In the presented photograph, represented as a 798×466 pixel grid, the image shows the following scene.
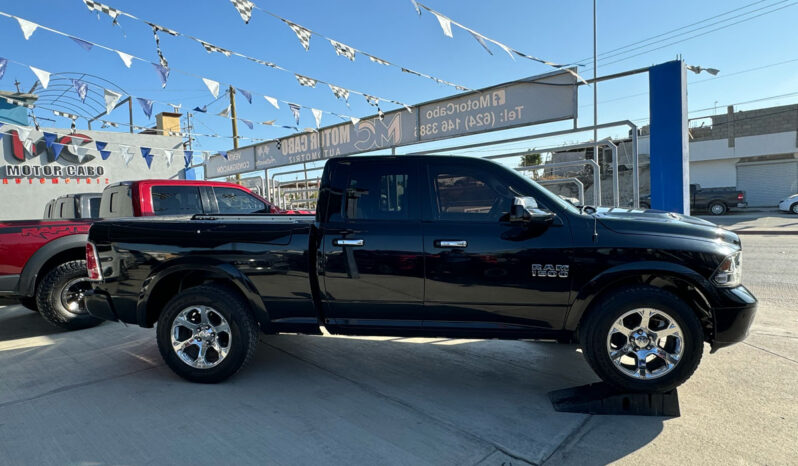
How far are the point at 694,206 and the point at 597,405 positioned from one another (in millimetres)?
26773

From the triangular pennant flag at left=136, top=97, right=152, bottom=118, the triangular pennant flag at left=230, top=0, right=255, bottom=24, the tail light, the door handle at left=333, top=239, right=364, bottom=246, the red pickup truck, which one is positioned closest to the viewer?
the door handle at left=333, top=239, right=364, bottom=246

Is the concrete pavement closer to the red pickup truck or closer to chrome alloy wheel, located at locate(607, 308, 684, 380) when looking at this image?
chrome alloy wheel, located at locate(607, 308, 684, 380)

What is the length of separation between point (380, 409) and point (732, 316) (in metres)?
2.56

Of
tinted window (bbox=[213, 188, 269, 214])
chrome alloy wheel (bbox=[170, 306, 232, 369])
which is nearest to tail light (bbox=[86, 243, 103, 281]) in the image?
chrome alloy wheel (bbox=[170, 306, 232, 369])

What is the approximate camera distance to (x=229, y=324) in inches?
146

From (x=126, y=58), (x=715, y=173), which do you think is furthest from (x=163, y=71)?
(x=715, y=173)

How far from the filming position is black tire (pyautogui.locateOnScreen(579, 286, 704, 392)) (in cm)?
312

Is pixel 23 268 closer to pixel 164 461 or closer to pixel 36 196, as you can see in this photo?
pixel 164 461

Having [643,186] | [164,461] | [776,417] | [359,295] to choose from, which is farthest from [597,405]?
[643,186]

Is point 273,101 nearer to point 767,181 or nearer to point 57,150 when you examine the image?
point 57,150

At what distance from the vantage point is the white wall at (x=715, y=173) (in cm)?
3048

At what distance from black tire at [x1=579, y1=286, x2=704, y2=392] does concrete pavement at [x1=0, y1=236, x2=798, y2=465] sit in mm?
244

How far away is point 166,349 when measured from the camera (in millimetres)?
3791

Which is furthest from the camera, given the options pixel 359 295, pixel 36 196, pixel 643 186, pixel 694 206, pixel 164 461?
pixel 643 186
